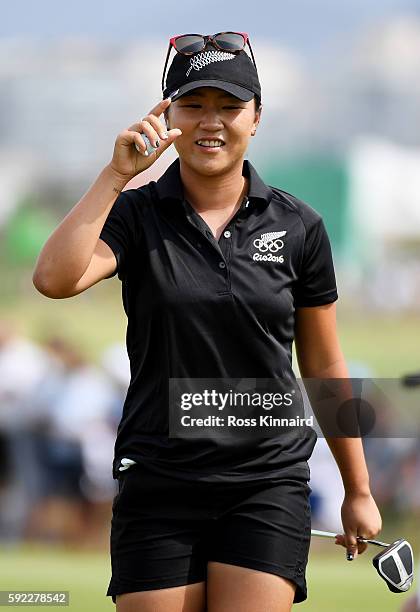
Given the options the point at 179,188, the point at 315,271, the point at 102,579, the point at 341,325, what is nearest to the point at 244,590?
the point at 315,271

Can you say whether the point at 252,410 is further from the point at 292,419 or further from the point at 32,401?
the point at 32,401

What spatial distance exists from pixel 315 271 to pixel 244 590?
88 centimetres

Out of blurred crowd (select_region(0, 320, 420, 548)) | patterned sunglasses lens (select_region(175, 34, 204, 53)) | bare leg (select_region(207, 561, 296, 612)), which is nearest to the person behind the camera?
bare leg (select_region(207, 561, 296, 612))

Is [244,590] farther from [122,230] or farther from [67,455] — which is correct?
[67,455]

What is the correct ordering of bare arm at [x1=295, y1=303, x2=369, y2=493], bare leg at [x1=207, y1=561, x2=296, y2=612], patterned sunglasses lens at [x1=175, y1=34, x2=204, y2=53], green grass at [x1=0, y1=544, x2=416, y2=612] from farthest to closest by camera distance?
green grass at [x1=0, y1=544, x2=416, y2=612], bare arm at [x1=295, y1=303, x2=369, y2=493], patterned sunglasses lens at [x1=175, y1=34, x2=204, y2=53], bare leg at [x1=207, y1=561, x2=296, y2=612]

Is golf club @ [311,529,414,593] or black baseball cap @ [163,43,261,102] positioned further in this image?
golf club @ [311,529,414,593]

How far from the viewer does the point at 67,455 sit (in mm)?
8289

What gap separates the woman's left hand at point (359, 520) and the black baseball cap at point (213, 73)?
1171 millimetres

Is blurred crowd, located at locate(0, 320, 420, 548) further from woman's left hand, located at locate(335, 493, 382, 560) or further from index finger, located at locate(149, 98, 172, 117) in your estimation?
index finger, located at locate(149, 98, 172, 117)

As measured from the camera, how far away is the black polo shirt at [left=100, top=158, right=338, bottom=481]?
3.04m

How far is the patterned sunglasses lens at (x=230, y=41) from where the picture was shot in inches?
127

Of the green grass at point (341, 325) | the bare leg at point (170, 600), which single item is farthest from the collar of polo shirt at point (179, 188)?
the green grass at point (341, 325)

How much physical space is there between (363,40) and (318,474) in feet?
42.2

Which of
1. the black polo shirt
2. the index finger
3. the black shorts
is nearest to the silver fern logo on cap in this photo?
the index finger
